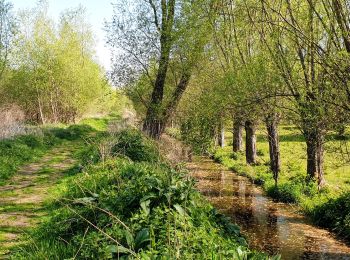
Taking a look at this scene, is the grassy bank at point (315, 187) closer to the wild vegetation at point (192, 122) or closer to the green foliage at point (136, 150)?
the wild vegetation at point (192, 122)

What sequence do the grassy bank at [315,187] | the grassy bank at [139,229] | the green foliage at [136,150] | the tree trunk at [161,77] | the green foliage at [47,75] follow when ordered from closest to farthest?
the grassy bank at [139,229] < the grassy bank at [315,187] < the green foliage at [136,150] < the tree trunk at [161,77] < the green foliage at [47,75]

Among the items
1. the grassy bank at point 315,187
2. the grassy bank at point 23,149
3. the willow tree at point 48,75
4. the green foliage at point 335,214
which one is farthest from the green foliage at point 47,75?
the green foliage at point 335,214

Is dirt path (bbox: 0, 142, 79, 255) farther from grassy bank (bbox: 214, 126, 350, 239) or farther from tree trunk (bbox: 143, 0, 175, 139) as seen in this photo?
grassy bank (bbox: 214, 126, 350, 239)

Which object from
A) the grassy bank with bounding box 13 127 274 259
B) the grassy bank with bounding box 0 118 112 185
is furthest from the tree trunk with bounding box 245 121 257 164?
the grassy bank with bounding box 13 127 274 259

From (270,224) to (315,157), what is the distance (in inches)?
179

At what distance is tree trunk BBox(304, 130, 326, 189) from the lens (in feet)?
48.2

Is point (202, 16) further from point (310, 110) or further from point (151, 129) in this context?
point (310, 110)

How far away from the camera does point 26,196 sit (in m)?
11.1

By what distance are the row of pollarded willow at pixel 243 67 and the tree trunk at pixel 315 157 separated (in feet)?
0.13

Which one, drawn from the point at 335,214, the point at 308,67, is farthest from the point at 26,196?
the point at 308,67

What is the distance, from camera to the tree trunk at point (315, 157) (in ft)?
48.2

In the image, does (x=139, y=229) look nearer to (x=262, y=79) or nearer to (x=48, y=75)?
(x=262, y=79)

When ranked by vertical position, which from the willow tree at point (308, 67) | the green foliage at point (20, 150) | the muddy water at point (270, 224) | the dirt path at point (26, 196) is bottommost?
the muddy water at point (270, 224)

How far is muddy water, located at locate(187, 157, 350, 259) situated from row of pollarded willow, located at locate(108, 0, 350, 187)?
7.84ft
